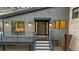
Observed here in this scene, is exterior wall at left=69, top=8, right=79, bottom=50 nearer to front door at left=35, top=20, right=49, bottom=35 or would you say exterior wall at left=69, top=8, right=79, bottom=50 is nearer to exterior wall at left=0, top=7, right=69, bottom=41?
exterior wall at left=0, top=7, right=69, bottom=41

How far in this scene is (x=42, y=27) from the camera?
1284 cm

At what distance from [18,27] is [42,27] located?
77.9 inches

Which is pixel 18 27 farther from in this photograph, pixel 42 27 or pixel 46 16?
pixel 46 16

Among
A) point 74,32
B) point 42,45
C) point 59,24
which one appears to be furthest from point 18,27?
point 74,32

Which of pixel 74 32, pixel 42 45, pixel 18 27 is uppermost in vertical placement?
pixel 18 27

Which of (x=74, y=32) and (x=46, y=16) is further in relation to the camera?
(x=46, y=16)

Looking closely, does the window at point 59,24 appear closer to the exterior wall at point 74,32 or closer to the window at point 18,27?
the exterior wall at point 74,32

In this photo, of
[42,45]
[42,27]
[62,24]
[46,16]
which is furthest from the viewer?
[42,27]

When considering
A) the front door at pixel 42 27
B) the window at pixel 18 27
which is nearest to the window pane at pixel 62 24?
the front door at pixel 42 27

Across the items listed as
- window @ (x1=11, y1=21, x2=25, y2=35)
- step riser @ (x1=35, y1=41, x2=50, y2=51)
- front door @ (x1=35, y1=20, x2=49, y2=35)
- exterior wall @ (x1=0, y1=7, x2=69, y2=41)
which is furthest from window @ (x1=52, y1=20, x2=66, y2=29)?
window @ (x1=11, y1=21, x2=25, y2=35)

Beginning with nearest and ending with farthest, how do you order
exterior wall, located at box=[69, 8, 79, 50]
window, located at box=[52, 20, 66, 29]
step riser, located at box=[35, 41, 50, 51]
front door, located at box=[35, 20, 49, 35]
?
1. step riser, located at box=[35, 41, 50, 51]
2. exterior wall, located at box=[69, 8, 79, 50]
3. window, located at box=[52, 20, 66, 29]
4. front door, located at box=[35, 20, 49, 35]

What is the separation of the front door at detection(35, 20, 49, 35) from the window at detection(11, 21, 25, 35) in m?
1.12

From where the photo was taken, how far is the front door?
12336 mm
